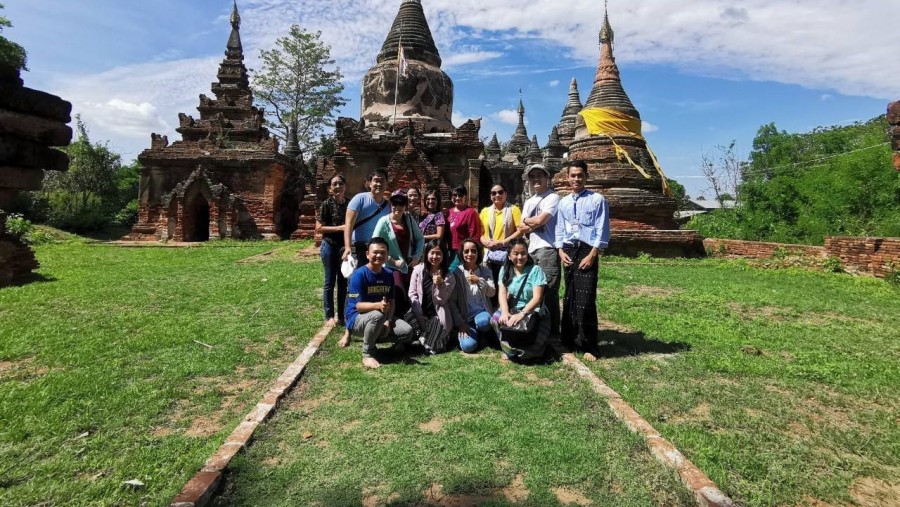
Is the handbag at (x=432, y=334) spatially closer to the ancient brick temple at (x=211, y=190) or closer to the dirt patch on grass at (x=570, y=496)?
the dirt patch on grass at (x=570, y=496)

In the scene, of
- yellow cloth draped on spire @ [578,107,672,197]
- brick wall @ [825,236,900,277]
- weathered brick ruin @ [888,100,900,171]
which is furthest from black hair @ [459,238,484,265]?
yellow cloth draped on spire @ [578,107,672,197]

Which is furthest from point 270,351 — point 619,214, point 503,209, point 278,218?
point 278,218

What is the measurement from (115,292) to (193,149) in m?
15.0

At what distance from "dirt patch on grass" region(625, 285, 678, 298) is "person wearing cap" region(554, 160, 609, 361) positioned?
3879 mm

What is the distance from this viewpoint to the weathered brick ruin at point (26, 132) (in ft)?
8.09

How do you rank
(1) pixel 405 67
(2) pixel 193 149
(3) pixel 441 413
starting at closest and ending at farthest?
(3) pixel 441 413 < (1) pixel 405 67 < (2) pixel 193 149

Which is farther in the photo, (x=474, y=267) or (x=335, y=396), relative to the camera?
(x=474, y=267)

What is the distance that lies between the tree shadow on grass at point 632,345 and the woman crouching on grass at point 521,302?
825 mm

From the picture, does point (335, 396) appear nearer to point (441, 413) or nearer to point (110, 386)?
point (441, 413)

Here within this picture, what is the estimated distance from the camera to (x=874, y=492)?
278cm

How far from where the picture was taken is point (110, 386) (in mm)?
4223

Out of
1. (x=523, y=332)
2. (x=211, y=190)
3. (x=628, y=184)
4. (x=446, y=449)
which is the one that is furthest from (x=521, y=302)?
(x=211, y=190)

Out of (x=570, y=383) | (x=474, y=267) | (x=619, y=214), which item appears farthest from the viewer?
(x=619, y=214)

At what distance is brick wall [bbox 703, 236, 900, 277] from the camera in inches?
469
